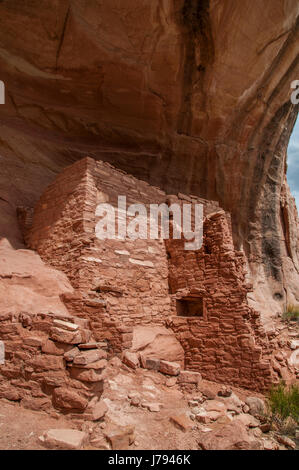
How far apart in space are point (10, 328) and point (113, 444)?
160 cm

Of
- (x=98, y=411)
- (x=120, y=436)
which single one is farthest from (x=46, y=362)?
(x=120, y=436)

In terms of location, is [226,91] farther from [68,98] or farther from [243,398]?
[243,398]

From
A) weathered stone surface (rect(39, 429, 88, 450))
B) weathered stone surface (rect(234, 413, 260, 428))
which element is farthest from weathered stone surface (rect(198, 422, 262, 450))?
weathered stone surface (rect(39, 429, 88, 450))

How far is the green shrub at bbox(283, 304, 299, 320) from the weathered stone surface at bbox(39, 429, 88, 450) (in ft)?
29.2

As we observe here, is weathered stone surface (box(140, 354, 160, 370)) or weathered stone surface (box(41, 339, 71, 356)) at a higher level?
weathered stone surface (box(41, 339, 71, 356))

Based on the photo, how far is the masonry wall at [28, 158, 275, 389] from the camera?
4785 millimetres

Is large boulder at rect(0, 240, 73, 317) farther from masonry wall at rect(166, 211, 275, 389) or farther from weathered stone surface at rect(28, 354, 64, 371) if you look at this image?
masonry wall at rect(166, 211, 275, 389)

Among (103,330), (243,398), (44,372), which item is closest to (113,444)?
(44,372)

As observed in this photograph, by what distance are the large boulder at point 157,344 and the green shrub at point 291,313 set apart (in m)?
5.89

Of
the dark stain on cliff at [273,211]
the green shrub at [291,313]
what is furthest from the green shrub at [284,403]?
the dark stain on cliff at [273,211]

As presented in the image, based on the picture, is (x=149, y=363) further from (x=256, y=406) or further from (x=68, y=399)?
A: (x=68, y=399)

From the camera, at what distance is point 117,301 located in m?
5.27

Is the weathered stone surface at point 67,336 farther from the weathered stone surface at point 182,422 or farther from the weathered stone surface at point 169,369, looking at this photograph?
the weathered stone surface at point 169,369

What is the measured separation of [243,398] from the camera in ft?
14.8
